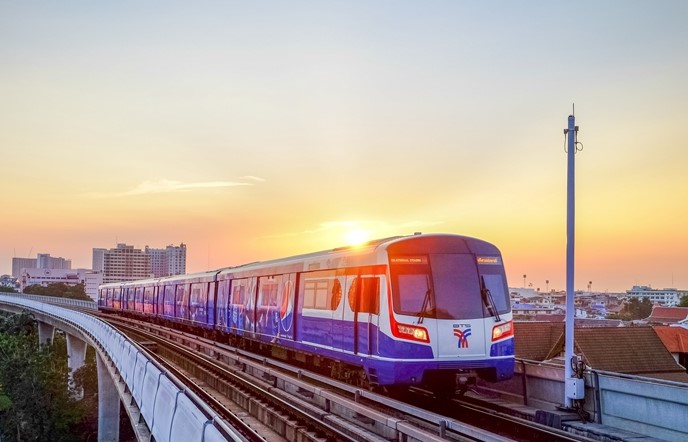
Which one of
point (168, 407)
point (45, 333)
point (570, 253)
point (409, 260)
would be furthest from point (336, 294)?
point (45, 333)

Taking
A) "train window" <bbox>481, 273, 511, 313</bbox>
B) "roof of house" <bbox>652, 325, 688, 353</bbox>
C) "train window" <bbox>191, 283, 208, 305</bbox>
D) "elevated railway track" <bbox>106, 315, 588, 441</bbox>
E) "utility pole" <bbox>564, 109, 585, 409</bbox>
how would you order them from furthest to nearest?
"roof of house" <bbox>652, 325, 688, 353</bbox>
"train window" <bbox>191, 283, 208, 305</bbox>
"train window" <bbox>481, 273, 511, 313</bbox>
"utility pole" <bbox>564, 109, 585, 409</bbox>
"elevated railway track" <bbox>106, 315, 588, 441</bbox>

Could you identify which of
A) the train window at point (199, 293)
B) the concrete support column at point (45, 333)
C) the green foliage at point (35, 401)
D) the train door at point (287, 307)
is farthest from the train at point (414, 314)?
the concrete support column at point (45, 333)

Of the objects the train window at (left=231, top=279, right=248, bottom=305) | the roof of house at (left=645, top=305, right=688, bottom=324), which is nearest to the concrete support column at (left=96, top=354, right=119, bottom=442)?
the train window at (left=231, top=279, right=248, bottom=305)

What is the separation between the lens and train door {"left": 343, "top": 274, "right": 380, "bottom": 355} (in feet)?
45.0

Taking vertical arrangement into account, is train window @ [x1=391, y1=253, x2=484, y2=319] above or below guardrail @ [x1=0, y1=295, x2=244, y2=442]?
above

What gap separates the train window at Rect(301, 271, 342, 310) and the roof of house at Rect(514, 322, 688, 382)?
44.4ft

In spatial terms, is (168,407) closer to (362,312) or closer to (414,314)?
(414,314)

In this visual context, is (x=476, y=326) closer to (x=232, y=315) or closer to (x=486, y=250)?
(x=486, y=250)

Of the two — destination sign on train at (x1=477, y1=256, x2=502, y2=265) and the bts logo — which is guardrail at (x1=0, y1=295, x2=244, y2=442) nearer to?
the bts logo

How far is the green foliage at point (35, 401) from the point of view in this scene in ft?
161

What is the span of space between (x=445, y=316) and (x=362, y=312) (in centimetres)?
191

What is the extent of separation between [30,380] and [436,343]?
47.7m

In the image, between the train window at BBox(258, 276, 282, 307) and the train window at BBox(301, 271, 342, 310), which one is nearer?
the train window at BBox(301, 271, 342, 310)

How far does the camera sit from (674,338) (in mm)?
45406
